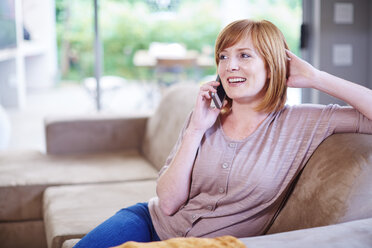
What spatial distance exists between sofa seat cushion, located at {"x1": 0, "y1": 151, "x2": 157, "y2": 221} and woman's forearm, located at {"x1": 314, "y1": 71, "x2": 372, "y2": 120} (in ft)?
4.42

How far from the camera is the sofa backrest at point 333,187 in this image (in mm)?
1285

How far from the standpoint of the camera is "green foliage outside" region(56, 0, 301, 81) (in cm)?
387

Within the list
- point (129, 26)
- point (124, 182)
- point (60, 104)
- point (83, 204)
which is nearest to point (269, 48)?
point (83, 204)

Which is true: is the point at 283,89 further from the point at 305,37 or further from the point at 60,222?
the point at 305,37

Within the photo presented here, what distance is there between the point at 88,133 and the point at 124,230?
167 centimetres

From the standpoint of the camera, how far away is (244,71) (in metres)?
1.44

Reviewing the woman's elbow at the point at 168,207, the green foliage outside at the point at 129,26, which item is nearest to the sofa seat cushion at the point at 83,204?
the woman's elbow at the point at 168,207

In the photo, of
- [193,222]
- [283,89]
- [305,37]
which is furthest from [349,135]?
[305,37]

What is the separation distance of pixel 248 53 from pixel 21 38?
2962 millimetres

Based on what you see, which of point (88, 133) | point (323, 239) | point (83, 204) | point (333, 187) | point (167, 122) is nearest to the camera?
point (323, 239)

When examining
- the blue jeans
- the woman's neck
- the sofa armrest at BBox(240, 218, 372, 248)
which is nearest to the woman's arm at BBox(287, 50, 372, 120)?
the woman's neck

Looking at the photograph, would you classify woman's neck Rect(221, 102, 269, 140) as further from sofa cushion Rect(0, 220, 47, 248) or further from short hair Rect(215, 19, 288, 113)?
sofa cushion Rect(0, 220, 47, 248)

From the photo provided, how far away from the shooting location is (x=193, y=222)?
1.47m

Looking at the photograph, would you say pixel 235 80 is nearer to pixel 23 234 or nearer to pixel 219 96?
pixel 219 96
